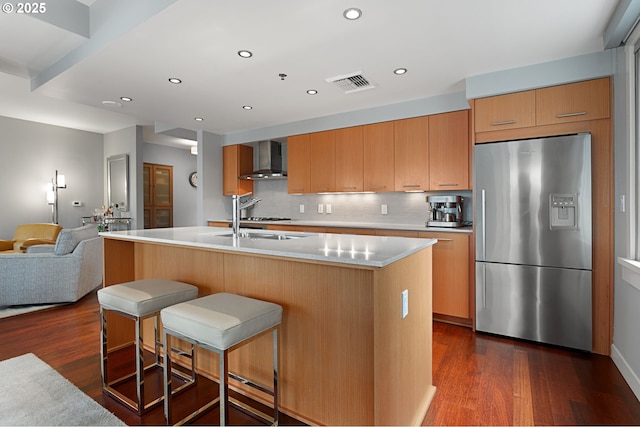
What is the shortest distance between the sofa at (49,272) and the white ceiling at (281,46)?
1698 mm

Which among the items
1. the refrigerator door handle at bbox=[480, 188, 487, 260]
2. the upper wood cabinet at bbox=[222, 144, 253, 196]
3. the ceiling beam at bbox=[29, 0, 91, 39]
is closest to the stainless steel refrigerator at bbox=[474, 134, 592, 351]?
the refrigerator door handle at bbox=[480, 188, 487, 260]

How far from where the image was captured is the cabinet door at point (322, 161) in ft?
14.5

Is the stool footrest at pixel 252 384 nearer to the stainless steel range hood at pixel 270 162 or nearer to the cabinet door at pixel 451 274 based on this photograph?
the cabinet door at pixel 451 274

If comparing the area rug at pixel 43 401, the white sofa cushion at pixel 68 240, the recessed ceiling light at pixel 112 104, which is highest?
the recessed ceiling light at pixel 112 104

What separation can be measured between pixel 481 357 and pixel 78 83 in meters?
4.39

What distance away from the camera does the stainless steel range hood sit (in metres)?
5.09

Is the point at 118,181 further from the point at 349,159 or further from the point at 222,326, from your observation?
the point at 222,326

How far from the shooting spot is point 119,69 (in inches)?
114

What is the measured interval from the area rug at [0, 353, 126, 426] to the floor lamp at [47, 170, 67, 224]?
4901mm

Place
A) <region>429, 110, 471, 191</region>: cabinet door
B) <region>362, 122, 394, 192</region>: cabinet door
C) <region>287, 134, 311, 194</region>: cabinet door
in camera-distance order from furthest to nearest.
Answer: <region>287, 134, 311, 194</region>: cabinet door, <region>362, 122, 394, 192</region>: cabinet door, <region>429, 110, 471, 191</region>: cabinet door

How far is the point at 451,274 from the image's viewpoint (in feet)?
10.5

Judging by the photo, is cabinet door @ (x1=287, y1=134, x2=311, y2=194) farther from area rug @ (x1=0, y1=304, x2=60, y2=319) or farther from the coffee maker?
area rug @ (x1=0, y1=304, x2=60, y2=319)

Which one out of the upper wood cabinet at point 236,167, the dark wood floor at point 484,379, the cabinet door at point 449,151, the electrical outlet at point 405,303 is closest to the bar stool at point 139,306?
the dark wood floor at point 484,379

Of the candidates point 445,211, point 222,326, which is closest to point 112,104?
point 222,326
